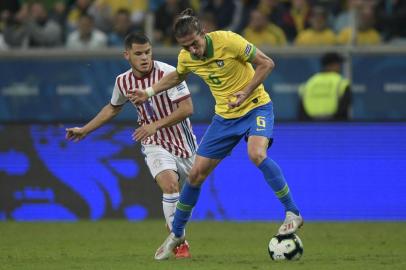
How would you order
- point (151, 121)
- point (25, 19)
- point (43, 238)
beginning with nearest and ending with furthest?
point (151, 121), point (43, 238), point (25, 19)

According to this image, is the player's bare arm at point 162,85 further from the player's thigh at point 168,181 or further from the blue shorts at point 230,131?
the player's thigh at point 168,181

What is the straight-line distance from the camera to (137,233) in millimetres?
12719

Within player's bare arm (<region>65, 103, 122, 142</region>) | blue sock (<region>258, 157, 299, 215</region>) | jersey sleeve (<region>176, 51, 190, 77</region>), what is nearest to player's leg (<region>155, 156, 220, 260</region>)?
blue sock (<region>258, 157, 299, 215</region>)

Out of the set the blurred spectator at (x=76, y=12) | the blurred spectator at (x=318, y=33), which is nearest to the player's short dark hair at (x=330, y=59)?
the blurred spectator at (x=318, y=33)

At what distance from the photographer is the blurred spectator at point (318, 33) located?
16.6 m

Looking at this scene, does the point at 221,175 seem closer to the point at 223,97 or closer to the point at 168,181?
the point at 168,181

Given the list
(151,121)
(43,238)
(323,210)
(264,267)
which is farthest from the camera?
(323,210)

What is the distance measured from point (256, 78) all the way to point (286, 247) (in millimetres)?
1473

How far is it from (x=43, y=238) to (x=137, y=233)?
3.85ft

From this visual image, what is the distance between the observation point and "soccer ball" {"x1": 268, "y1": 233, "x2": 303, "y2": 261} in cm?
914

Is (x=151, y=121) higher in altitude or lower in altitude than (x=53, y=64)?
higher

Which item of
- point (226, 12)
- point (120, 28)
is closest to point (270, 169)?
point (226, 12)

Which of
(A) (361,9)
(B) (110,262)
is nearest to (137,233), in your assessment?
(B) (110,262)

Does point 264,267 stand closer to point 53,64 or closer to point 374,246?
point 374,246
